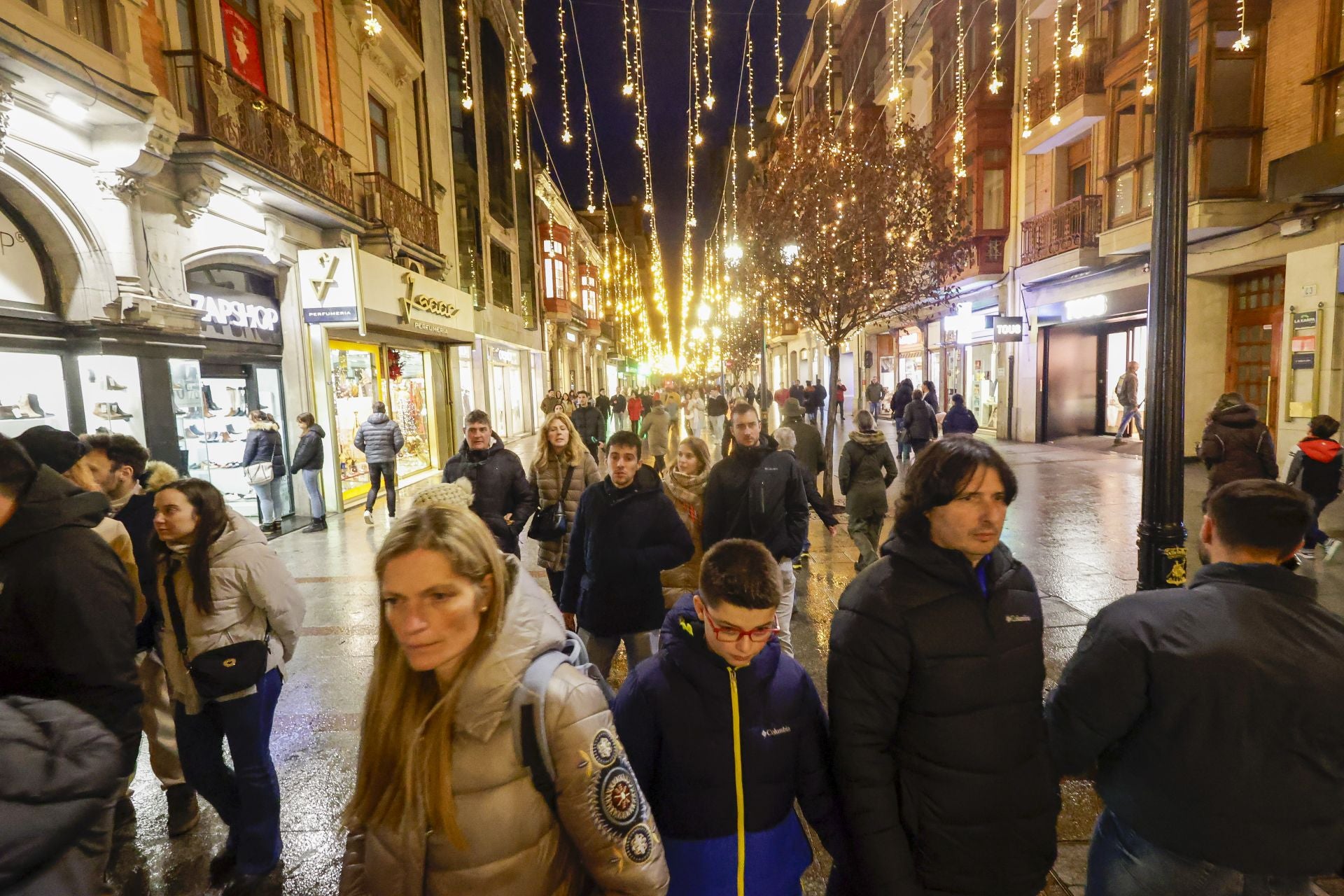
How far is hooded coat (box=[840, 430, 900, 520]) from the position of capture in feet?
22.1

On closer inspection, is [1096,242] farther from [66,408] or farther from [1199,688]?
[66,408]

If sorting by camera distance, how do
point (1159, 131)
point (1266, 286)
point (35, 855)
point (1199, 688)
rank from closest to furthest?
point (35, 855), point (1199, 688), point (1159, 131), point (1266, 286)

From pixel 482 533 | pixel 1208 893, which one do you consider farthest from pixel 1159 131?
pixel 482 533

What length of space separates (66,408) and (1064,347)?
69.4ft

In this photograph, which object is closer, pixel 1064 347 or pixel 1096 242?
pixel 1096 242

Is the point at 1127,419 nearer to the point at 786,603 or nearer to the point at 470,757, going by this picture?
the point at 786,603

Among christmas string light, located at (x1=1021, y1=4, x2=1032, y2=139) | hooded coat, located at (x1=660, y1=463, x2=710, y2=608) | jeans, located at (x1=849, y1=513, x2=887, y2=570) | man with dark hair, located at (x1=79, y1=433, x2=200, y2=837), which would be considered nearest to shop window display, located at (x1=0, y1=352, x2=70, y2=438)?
man with dark hair, located at (x1=79, y1=433, x2=200, y2=837)

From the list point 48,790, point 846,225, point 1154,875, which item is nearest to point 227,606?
point 48,790

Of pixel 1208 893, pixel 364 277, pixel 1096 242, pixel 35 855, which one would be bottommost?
pixel 1208 893

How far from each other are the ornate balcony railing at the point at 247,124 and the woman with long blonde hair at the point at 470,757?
31.2ft

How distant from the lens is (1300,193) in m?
9.95

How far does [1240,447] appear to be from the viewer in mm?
6160

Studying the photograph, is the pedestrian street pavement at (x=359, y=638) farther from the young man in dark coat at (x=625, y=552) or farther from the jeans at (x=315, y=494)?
the young man in dark coat at (x=625, y=552)

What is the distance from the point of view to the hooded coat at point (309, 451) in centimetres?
973
